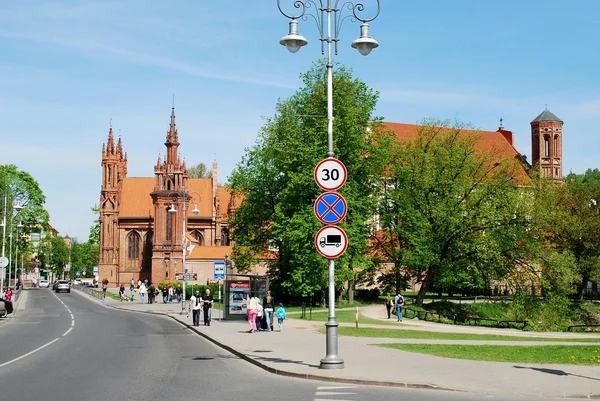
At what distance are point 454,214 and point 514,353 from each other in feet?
103

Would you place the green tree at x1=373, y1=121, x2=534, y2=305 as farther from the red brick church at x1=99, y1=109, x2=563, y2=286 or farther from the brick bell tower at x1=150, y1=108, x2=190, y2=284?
the brick bell tower at x1=150, y1=108, x2=190, y2=284

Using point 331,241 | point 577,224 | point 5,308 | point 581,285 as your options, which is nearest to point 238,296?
point 5,308

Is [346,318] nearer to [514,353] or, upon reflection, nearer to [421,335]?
[421,335]

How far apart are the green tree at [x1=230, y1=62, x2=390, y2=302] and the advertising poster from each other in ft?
34.0

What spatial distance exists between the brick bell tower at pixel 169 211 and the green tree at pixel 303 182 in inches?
1443

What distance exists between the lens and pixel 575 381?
14.4 meters

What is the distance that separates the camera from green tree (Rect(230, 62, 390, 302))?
50.0m

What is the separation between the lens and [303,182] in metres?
49.9

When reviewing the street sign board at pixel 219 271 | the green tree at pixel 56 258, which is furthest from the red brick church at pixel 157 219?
the green tree at pixel 56 258

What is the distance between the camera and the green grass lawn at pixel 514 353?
18.7 metres

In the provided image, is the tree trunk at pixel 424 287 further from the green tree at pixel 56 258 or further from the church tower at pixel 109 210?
the green tree at pixel 56 258

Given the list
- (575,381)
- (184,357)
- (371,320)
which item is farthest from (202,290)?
(575,381)

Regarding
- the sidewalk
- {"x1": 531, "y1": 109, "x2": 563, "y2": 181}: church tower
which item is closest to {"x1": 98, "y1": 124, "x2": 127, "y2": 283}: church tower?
{"x1": 531, "y1": 109, "x2": 563, "y2": 181}: church tower

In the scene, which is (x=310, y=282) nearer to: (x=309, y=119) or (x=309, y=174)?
(x=309, y=174)
